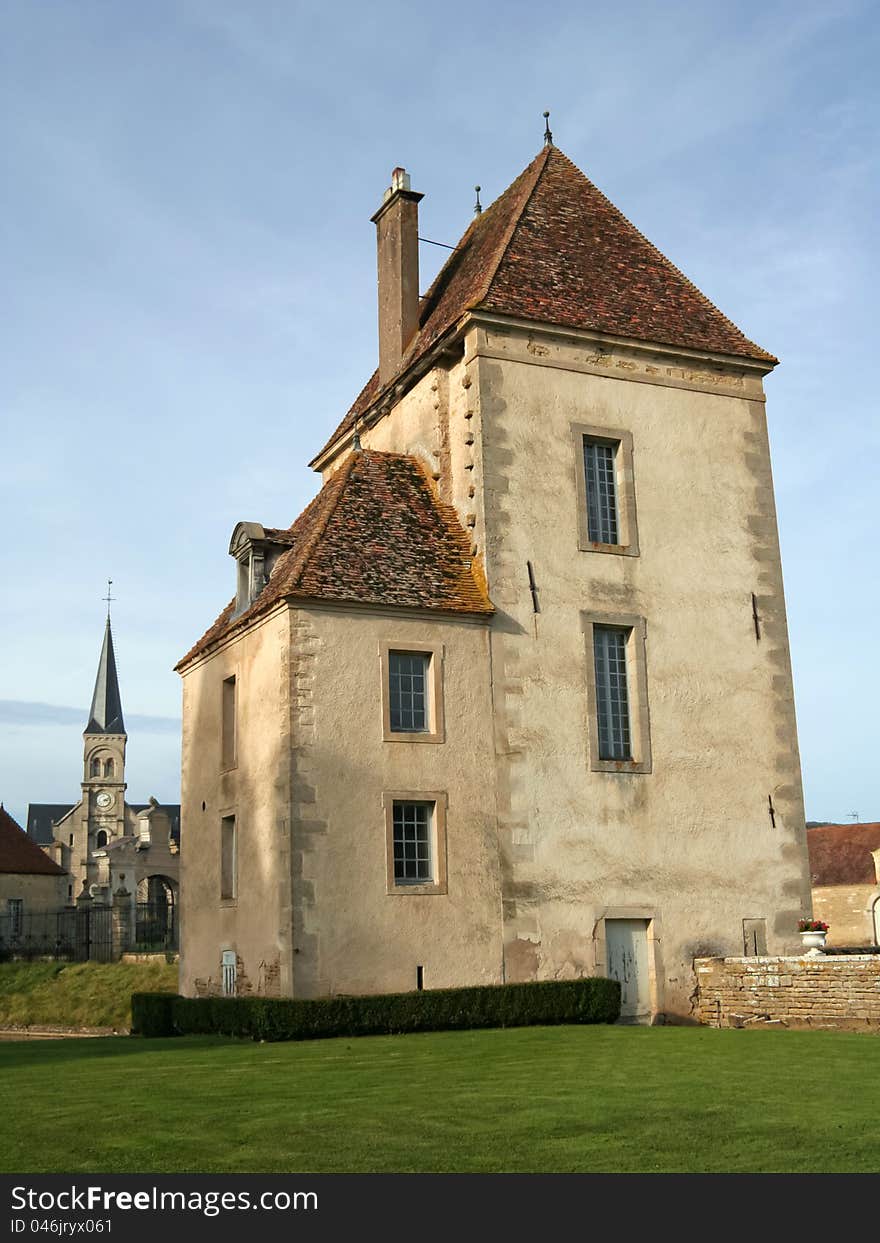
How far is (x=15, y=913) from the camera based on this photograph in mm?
51125

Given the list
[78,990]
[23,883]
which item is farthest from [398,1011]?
[23,883]

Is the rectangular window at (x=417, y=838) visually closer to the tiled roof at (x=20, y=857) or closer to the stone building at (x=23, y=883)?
the stone building at (x=23, y=883)

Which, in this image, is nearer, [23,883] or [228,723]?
[228,723]

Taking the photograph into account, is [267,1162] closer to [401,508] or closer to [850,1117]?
[850,1117]

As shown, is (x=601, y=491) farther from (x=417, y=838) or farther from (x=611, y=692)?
(x=417, y=838)

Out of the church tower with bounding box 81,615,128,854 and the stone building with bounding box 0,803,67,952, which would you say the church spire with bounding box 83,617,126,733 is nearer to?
the church tower with bounding box 81,615,128,854

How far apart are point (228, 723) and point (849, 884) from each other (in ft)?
122

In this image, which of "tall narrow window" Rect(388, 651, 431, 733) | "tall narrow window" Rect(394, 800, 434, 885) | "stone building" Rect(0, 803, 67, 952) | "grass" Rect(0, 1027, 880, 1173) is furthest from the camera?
"stone building" Rect(0, 803, 67, 952)

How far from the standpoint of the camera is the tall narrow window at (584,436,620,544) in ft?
75.8

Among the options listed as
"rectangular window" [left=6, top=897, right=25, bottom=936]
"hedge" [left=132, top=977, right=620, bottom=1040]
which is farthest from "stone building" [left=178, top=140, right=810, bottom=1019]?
"rectangular window" [left=6, top=897, right=25, bottom=936]

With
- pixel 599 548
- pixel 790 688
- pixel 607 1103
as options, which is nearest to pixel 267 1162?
pixel 607 1103

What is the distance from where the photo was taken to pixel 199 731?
24547 mm

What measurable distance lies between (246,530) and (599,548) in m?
6.31

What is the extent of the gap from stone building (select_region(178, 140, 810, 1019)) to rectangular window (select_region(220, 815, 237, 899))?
55 mm
